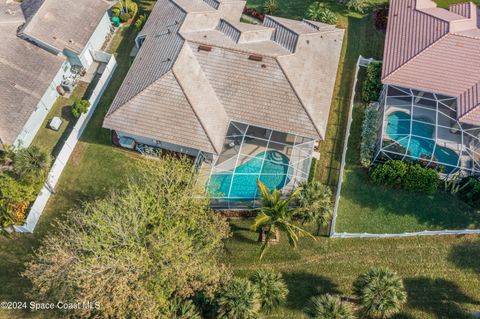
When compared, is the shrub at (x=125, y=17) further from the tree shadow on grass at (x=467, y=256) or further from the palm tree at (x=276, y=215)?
the tree shadow on grass at (x=467, y=256)

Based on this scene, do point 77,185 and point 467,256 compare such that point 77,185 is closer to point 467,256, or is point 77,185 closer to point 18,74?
point 18,74

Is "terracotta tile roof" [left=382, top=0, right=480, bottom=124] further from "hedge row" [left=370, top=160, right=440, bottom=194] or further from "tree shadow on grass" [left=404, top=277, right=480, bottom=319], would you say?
"tree shadow on grass" [left=404, top=277, right=480, bottom=319]

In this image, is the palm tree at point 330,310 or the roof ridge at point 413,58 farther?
the roof ridge at point 413,58

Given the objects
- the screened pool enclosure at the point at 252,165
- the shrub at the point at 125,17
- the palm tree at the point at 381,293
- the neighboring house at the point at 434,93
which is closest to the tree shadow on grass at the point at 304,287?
the palm tree at the point at 381,293

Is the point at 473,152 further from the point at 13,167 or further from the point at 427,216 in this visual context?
the point at 13,167

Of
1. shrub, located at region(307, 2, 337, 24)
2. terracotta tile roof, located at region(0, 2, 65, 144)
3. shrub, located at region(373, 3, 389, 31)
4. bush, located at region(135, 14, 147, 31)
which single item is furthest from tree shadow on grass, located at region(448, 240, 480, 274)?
terracotta tile roof, located at region(0, 2, 65, 144)

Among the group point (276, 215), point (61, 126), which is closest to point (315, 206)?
point (276, 215)

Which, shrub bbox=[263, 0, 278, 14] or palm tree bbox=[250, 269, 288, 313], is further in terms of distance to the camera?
shrub bbox=[263, 0, 278, 14]

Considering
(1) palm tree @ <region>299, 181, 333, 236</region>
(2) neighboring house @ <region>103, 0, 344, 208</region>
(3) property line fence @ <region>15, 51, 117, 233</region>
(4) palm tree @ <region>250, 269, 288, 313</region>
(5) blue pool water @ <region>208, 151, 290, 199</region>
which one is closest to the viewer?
(4) palm tree @ <region>250, 269, 288, 313</region>
